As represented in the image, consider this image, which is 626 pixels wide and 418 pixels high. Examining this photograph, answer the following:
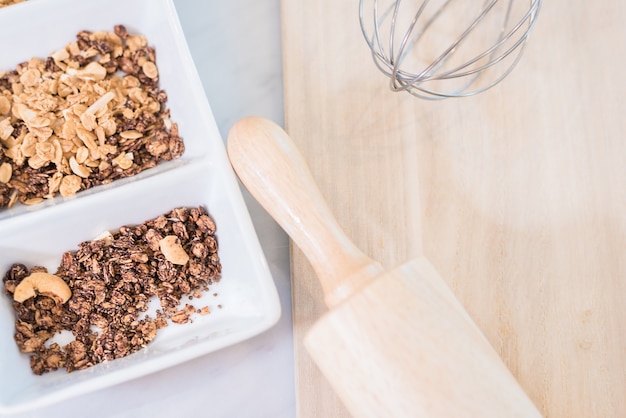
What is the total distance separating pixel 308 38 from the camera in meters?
0.74

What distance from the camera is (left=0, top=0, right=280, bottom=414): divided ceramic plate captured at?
1.93 feet

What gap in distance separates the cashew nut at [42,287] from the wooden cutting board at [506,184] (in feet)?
0.82

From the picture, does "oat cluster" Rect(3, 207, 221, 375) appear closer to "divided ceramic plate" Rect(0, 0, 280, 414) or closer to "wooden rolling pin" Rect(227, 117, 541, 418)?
"divided ceramic plate" Rect(0, 0, 280, 414)

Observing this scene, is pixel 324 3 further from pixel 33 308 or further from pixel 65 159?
pixel 33 308

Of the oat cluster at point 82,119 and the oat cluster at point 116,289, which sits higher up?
the oat cluster at point 82,119

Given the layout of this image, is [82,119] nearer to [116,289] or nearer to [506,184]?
[116,289]

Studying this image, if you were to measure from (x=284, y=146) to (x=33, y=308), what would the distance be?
0.32 metres

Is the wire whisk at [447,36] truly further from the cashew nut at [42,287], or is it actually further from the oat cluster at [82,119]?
the cashew nut at [42,287]

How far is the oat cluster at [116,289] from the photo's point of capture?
0.63 meters

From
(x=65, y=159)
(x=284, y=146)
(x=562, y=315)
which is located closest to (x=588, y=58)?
(x=562, y=315)

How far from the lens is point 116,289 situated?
64 cm

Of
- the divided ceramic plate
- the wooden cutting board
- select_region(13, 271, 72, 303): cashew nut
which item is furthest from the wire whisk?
select_region(13, 271, 72, 303): cashew nut

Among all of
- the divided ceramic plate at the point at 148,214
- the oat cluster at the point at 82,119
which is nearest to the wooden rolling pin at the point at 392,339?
the divided ceramic plate at the point at 148,214

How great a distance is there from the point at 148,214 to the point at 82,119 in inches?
5.0
